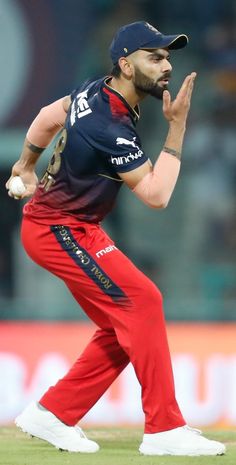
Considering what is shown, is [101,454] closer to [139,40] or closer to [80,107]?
[80,107]

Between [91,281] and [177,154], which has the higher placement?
[177,154]

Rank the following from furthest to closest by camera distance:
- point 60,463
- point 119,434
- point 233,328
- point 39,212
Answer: point 233,328 → point 119,434 → point 39,212 → point 60,463

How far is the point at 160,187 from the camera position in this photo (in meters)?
5.72

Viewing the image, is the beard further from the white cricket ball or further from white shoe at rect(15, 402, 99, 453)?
white shoe at rect(15, 402, 99, 453)

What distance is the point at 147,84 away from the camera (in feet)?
19.5

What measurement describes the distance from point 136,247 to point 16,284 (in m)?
1.11

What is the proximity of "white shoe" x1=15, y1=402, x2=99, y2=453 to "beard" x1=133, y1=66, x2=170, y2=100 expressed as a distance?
1.53 metres

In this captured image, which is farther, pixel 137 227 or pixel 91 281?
pixel 137 227

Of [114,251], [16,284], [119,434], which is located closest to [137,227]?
[16,284]

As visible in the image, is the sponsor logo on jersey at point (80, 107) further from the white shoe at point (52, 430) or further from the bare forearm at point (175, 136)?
the white shoe at point (52, 430)

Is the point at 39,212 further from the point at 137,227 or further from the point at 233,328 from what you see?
the point at 137,227

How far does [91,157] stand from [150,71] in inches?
18.4

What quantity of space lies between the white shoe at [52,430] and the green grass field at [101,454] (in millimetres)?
51

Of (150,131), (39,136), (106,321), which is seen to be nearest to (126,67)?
(39,136)
